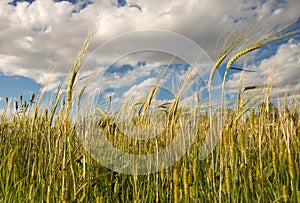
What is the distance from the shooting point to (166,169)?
1920 mm

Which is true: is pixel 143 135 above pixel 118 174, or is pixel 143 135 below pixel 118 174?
above

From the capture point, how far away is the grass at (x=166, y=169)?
4.86ft

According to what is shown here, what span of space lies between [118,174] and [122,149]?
0.92 ft

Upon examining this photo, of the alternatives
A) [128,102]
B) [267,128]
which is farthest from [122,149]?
[267,128]

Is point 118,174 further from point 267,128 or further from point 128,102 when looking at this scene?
point 267,128

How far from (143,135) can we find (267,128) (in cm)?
102

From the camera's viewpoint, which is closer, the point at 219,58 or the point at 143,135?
the point at 219,58

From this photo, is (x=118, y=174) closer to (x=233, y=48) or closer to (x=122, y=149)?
(x=122, y=149)

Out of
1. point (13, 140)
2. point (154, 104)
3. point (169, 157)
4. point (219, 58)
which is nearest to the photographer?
point (219, 58)

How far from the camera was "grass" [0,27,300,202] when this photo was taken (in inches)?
58.3

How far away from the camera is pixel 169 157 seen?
2.14 meters

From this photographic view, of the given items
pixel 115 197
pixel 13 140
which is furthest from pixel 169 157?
pixel 13 140

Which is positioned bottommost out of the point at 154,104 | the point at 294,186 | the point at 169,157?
the point at 294,186

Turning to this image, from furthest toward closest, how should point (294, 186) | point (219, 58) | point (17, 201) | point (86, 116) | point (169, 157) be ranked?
point (86, 116)
point (169, 157)
point (17, 201)
point (219, 58)
point (294, 186)
